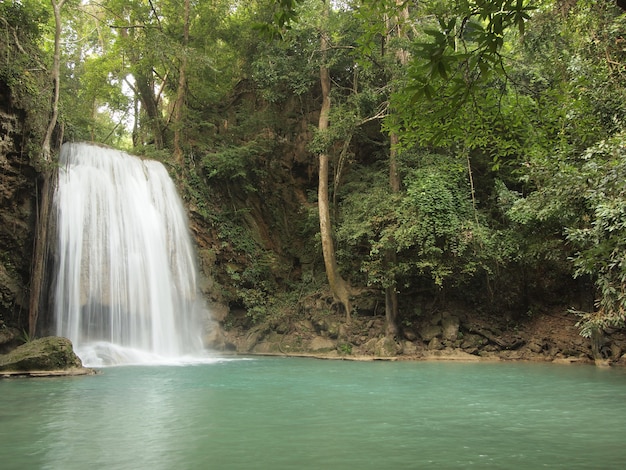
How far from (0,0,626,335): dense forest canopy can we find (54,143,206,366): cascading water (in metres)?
1.19

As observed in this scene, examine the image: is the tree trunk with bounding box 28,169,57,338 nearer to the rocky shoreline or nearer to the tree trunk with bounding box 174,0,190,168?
the rocky shoreline

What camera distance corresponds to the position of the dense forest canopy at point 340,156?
32.6ft

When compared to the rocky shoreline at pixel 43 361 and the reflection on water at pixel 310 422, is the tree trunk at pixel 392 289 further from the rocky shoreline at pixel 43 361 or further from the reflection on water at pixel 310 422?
the rocky shoreline at pixel 43 361

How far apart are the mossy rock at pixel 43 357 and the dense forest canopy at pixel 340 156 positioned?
5.60 meters

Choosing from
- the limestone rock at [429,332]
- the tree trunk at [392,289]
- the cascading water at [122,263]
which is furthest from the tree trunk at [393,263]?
the cascading water at [122,263]

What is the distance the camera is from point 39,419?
19.8ft

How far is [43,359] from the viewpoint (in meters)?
10.1

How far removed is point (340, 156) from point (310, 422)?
13860mm

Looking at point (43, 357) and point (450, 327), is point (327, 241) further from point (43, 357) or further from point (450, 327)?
point (43, 357)

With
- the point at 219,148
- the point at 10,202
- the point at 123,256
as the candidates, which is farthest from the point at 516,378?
the point at 219,148

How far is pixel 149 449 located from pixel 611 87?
908 cm

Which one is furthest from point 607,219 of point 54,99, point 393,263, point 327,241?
point 54,99

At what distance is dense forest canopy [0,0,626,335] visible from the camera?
32.6ft

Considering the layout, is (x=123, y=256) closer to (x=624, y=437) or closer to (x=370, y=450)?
(x=370, y=450)
